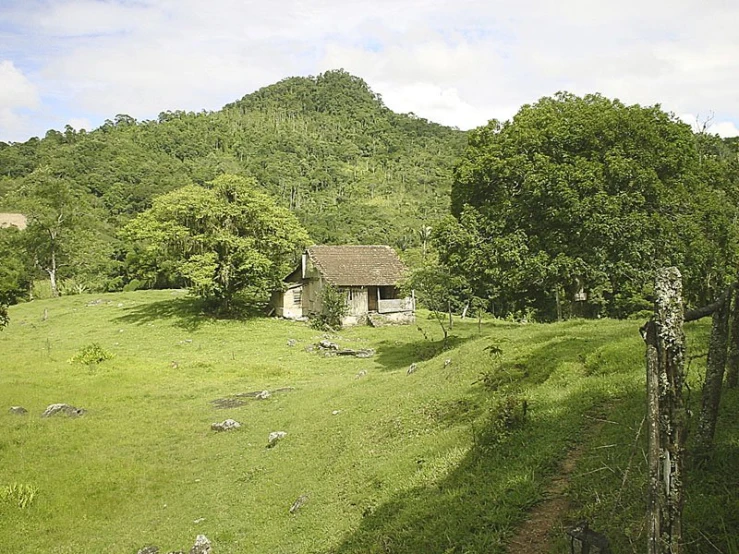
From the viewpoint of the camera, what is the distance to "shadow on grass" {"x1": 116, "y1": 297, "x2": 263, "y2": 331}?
3703 centimetres

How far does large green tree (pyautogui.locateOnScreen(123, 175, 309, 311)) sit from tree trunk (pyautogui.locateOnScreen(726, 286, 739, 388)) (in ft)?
104

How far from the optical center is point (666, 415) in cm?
339

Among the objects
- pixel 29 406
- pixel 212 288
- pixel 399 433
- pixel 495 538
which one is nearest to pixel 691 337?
pixel 399 433

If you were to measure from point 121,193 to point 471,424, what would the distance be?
309 ft

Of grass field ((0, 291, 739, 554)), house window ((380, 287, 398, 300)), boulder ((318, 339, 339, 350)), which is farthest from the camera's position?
house window ((380, 287, 398, 300))

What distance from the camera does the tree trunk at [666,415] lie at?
329 centimetres

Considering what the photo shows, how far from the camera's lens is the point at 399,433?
1149cm

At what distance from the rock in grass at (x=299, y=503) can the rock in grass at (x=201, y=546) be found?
59.1 inches

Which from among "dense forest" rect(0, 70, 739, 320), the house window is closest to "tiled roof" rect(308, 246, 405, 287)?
the house window

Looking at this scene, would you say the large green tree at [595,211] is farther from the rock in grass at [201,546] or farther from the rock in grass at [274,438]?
the rock in grass at [201,546]

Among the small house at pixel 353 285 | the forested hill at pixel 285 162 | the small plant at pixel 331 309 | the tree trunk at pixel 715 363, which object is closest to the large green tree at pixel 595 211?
the tree trunk at pixel 715 363

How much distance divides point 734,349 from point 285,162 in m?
131

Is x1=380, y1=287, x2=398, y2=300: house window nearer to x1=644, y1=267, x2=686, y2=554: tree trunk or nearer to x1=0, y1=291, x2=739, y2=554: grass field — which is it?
x1=0, y1=291, x2=739, y2=554: grass field

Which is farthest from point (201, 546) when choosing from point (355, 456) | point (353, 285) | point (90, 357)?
point (353, 285)
